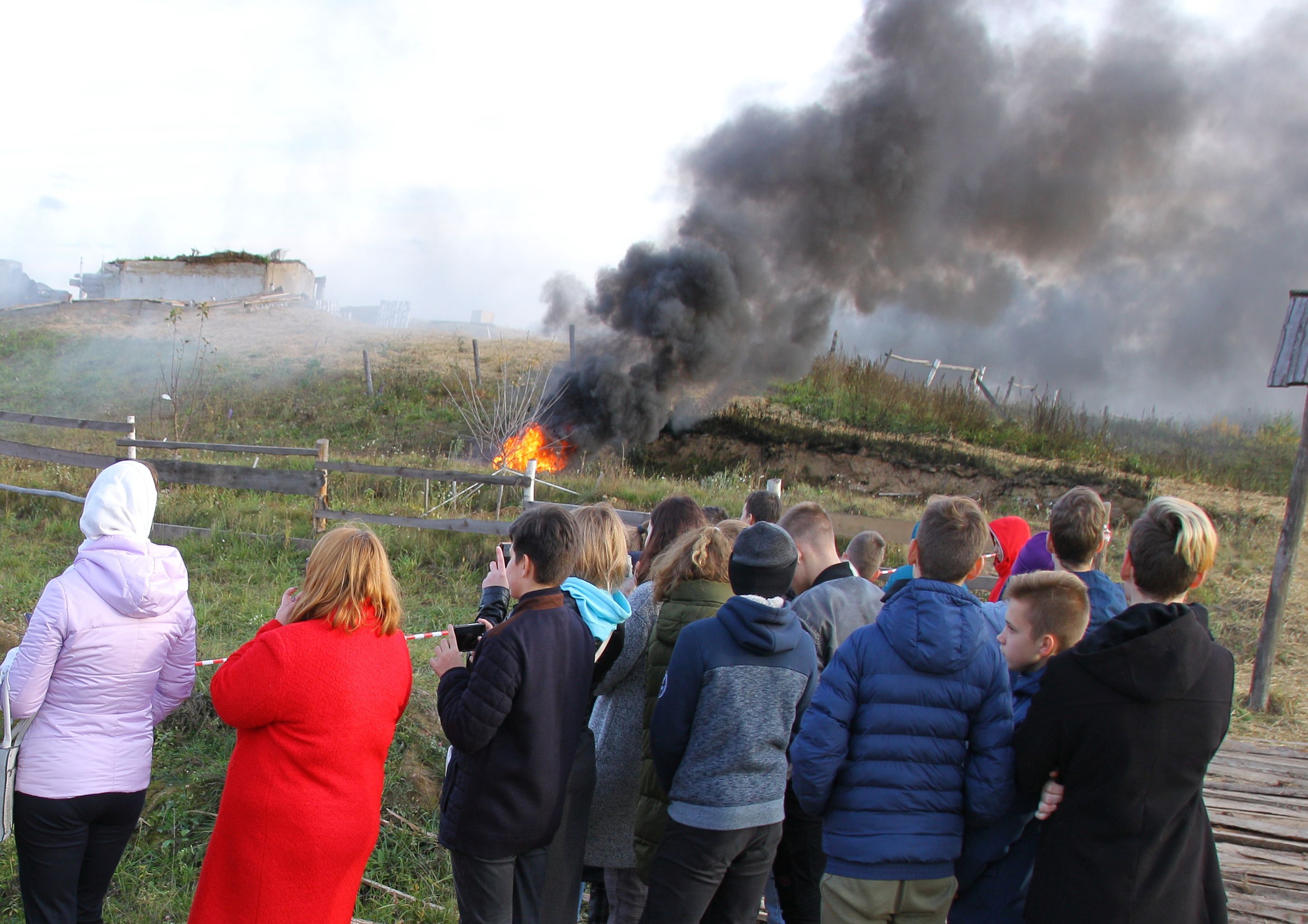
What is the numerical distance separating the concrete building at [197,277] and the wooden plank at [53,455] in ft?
99.5

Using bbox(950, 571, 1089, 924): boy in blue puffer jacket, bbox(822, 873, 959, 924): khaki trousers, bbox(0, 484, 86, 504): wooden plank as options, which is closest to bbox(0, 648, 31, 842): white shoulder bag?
bbox(822, 873, 959, 924): khaki trousers

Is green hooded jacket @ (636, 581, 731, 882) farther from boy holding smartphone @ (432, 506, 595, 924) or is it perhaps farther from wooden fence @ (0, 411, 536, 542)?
wooden fence @ (0, 411, 536, 542)

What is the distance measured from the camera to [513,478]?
9.28 metres

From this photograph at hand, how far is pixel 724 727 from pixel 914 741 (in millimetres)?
581

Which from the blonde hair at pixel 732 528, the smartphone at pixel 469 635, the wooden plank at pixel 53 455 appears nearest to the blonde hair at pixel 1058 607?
the blonde hair at pixel 732 528

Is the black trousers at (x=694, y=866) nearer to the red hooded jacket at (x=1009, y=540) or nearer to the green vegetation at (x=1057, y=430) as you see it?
the red hooded jacket at (x=1009, y=540)

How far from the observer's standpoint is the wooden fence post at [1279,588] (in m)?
6.78

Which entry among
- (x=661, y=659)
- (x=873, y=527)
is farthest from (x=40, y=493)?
(x=661, y=659)

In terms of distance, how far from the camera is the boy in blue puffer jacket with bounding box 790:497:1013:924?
2.50m

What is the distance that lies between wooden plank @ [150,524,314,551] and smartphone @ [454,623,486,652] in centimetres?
720

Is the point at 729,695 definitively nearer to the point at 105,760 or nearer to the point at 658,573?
the point at 658,573

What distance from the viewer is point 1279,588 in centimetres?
680

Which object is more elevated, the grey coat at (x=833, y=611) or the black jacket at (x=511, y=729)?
the grey coat at (x=833, y=611)

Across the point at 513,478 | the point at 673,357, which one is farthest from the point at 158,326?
the point at 513,478
